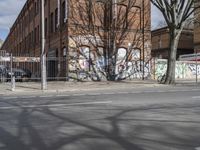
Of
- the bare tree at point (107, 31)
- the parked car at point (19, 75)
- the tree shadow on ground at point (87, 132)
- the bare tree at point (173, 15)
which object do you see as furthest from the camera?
the bare tree at point (107, 31)

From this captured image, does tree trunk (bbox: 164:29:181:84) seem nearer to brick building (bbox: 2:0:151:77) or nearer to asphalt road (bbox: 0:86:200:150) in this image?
brick building (bbox: 2:0:151:77)

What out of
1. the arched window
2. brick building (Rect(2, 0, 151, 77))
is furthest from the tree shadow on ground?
the arched window

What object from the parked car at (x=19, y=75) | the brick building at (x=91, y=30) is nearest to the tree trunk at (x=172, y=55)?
the brick building at (x=91, y=30)

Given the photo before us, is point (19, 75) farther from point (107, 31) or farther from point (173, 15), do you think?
point (173, 15)

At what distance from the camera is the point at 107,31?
36.8m

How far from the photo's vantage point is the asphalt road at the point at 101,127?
7844 millimetres

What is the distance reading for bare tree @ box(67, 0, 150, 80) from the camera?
116 ft

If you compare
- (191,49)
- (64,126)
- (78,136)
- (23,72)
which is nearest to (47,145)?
(78,136)

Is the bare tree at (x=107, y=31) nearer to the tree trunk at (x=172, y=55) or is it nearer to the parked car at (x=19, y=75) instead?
the parked car at (x=19, y=75)

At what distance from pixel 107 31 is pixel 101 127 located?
90.3 feet

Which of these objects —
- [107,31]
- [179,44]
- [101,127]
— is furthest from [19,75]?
[179,44]

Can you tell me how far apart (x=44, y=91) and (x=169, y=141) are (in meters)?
16.4

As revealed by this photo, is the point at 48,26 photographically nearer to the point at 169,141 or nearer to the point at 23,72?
the point at 23,72

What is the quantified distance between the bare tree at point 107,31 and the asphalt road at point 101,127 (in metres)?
21.9
